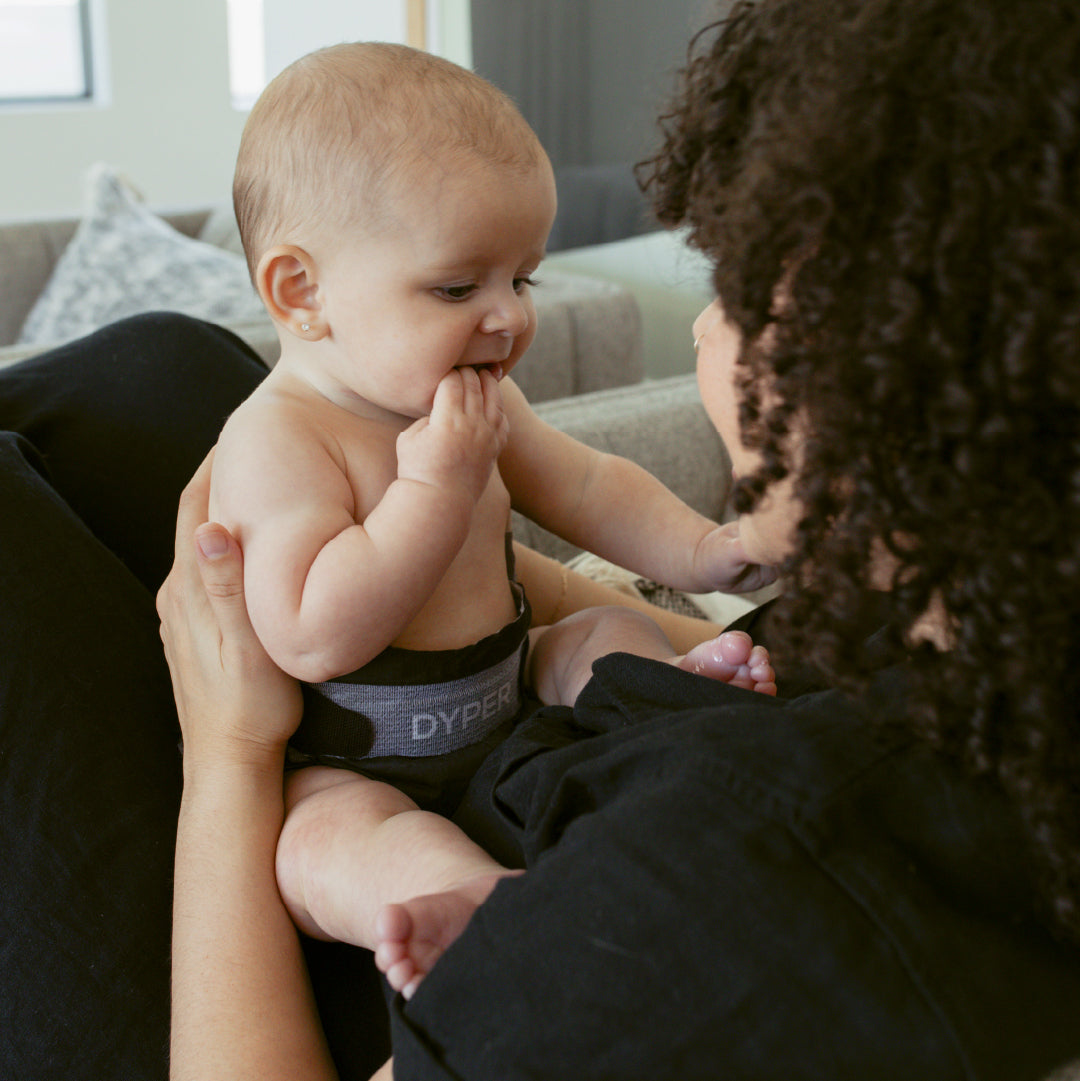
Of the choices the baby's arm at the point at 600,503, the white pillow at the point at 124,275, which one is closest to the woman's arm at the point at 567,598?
the baby's arm at the point at 600,503

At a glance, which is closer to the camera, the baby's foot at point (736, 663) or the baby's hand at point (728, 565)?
the baby's foot at point (736, 663)

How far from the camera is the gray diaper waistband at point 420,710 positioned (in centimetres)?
98

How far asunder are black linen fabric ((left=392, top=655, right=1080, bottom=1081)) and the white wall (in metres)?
5.00

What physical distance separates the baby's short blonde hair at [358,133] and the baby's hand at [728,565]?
16.1 inches

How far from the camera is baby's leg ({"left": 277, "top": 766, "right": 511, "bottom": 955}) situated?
0.79 m

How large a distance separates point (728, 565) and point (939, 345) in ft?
1.91

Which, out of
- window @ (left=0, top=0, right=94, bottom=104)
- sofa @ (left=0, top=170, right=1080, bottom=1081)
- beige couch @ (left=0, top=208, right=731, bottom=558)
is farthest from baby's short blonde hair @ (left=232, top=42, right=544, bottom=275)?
window @ (left=0, top=0, right=94, bottom=104)

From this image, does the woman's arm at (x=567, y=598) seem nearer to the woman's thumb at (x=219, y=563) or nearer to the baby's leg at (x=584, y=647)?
the baby's leg at (x=584, y=647)

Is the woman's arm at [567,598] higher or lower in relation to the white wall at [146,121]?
lower

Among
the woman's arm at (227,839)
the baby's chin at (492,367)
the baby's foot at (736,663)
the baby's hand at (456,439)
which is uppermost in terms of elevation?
the baby's chin at (492,367)

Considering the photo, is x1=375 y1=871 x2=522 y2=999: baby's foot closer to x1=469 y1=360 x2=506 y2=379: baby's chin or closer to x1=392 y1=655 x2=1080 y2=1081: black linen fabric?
x1=392 y1=655 x2=1080 y2=1081: black linen fabric

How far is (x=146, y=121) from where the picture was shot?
17.7 feet

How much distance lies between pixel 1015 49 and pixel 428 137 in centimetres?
49

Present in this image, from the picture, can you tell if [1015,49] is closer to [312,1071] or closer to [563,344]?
[312,1071]
